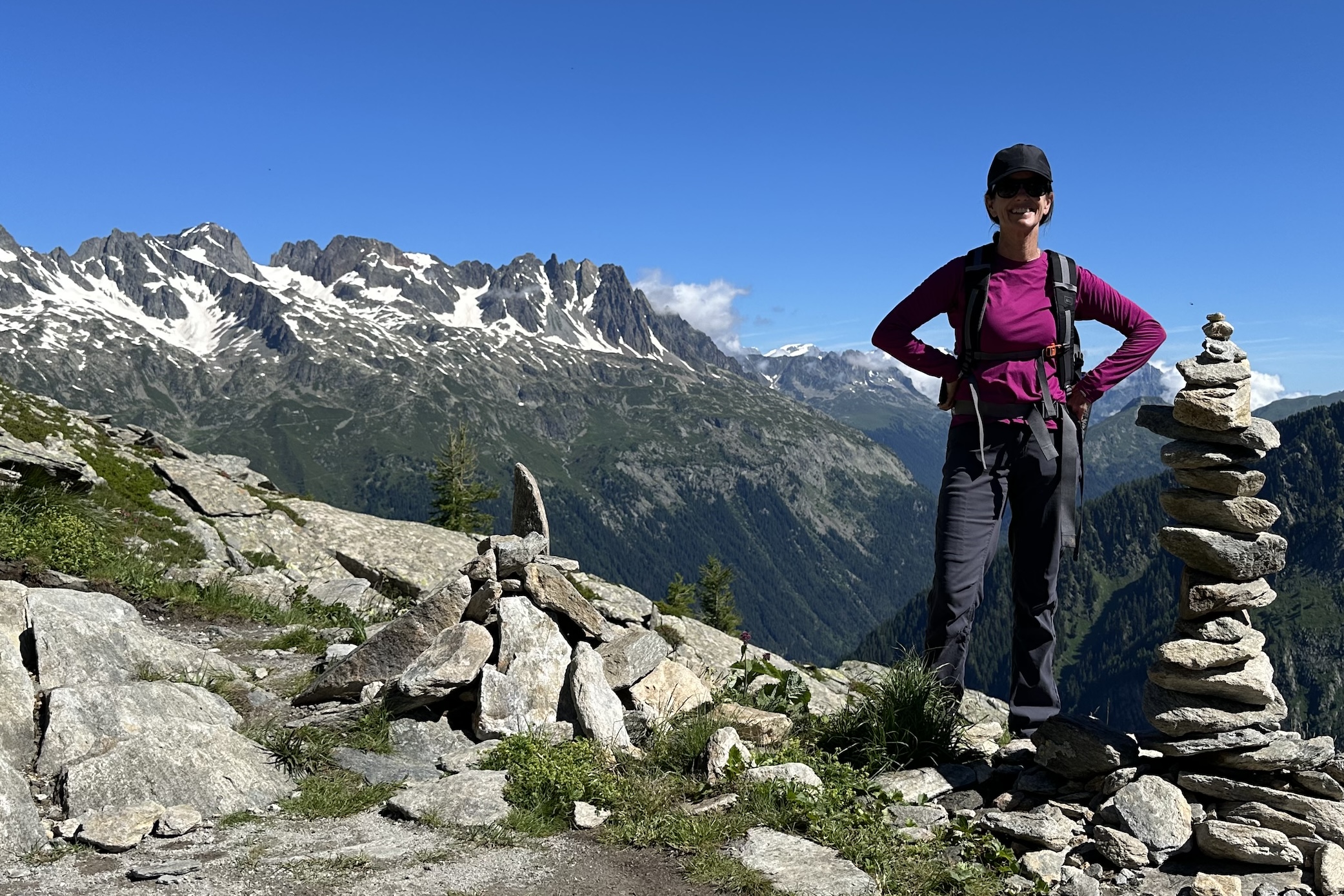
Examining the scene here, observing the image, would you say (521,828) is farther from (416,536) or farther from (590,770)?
(416,536)

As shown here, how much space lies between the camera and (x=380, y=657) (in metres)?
10.4

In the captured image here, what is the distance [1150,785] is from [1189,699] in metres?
0.91

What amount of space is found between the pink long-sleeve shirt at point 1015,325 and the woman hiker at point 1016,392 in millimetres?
11

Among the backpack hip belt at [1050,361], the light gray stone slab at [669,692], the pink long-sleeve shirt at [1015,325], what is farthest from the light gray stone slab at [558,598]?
the backpack hip belt at [1050,361]

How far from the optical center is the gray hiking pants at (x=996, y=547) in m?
8.05

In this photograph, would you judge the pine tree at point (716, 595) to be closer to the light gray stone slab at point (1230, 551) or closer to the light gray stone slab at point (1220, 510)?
the light gray stone slab at point (1220, 510)

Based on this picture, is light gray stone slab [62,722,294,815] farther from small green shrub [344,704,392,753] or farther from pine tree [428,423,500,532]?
pine tree [428,423,500,532]

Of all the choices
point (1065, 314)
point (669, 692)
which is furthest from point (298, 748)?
point (1065, 314)

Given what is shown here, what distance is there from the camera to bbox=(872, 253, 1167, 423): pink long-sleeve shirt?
783 cm

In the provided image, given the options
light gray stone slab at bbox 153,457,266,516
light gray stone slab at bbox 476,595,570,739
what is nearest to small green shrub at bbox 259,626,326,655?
light gray stone slab at bbox 476,595,570,739

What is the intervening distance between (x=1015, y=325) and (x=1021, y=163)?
1.40 meters

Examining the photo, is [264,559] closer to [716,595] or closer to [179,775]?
[179,775]

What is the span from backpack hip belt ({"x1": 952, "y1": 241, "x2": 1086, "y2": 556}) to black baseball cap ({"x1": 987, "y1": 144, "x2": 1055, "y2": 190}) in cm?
71

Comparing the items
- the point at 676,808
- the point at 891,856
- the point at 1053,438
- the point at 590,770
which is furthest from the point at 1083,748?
the point at 590,770
